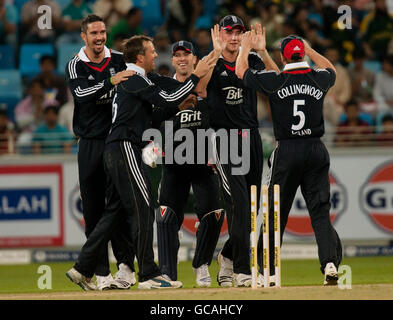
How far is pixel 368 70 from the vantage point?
18.7 m

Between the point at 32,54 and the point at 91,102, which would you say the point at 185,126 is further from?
the point at 32,54

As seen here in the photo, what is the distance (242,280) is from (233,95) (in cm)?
194

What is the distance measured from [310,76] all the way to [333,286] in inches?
82.3

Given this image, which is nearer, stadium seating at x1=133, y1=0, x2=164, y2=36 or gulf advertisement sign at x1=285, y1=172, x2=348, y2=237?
gulf advertisement sign at x1=285, y1=172, x2=348, y2=237

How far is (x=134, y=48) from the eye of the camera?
34.6 ft

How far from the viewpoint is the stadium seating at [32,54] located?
19.5 metres

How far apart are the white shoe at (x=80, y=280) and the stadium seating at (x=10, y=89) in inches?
316

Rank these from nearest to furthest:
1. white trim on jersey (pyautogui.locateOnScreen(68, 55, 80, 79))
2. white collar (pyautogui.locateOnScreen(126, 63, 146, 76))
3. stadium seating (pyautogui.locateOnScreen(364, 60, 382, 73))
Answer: white collar (pyautogui.locateOnScreen(126, 63, 146, 76))
white trim on jersey (pyautogui.locateOnScreen(68, 55, 80, 79))
stadium seating (pyautogui.locateOnScreen(364, 60, 382, 73))

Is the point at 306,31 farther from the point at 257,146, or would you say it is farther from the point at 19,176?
the point at 257,146

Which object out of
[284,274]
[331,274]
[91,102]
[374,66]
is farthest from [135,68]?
[374,66]

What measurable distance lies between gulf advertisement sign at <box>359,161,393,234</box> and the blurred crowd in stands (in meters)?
0.94

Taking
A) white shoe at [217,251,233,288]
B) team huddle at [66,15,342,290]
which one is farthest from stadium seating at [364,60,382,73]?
white shoe at [217,251,233,288]

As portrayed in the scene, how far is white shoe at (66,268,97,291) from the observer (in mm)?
10586

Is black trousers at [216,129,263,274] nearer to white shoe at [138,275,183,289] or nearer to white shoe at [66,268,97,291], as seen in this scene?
white shoe at [138,275,183,289]
